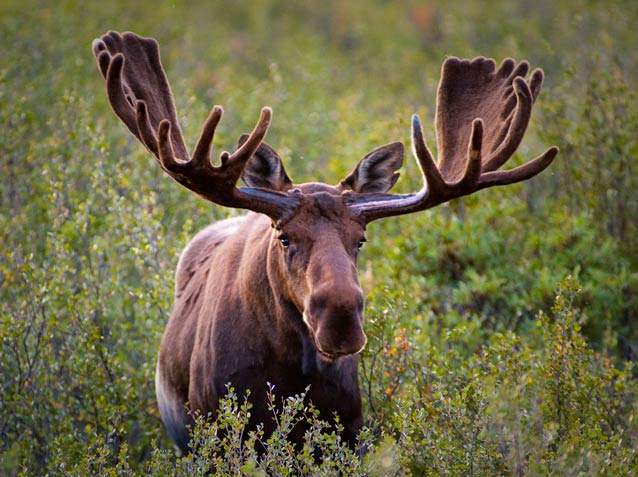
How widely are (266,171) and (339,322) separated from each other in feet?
3.77

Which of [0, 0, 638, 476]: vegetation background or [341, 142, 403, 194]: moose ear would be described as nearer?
[0, 0, 638, 476]: vegetation background

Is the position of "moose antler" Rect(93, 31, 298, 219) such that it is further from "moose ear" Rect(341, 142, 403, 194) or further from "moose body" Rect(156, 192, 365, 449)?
"moose ear" Rect(341, 142, 403, 194)

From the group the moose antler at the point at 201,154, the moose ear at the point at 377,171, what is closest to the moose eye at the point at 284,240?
the moose antler at the point at 201,154

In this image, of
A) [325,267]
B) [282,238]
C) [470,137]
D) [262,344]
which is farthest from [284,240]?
[470,137]

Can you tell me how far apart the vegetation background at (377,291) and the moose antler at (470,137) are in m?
0.96

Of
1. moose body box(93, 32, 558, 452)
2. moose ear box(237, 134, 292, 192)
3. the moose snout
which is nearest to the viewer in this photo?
the moose snout

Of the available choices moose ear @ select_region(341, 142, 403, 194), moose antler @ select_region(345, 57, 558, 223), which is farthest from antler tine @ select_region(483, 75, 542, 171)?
moose ear @ select_region(341, 142, 403, 194)

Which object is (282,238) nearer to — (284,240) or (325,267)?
(284,240)

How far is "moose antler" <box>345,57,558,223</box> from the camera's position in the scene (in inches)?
194

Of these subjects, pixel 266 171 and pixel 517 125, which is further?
pixel 517 125

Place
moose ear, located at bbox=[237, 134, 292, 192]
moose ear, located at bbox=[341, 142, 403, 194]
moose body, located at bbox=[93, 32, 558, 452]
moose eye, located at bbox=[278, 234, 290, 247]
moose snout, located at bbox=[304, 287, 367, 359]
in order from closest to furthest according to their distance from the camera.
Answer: moose snout, located at bbox=[304, 287, 367, 359] < moose body, located at bbox=[93, 32, 558, 452] < moose eye, located at bbox=[278, 234, 290, 247] < moose ear, located at bbox=[237, 134, 292, 192] < moose ear, located at bbox=[341, 142, 403, 194]

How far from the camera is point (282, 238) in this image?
4.79 metres

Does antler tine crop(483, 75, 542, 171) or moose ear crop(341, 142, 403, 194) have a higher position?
antler tine crop(483, 75, 542, 171)

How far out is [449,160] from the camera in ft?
18.6
